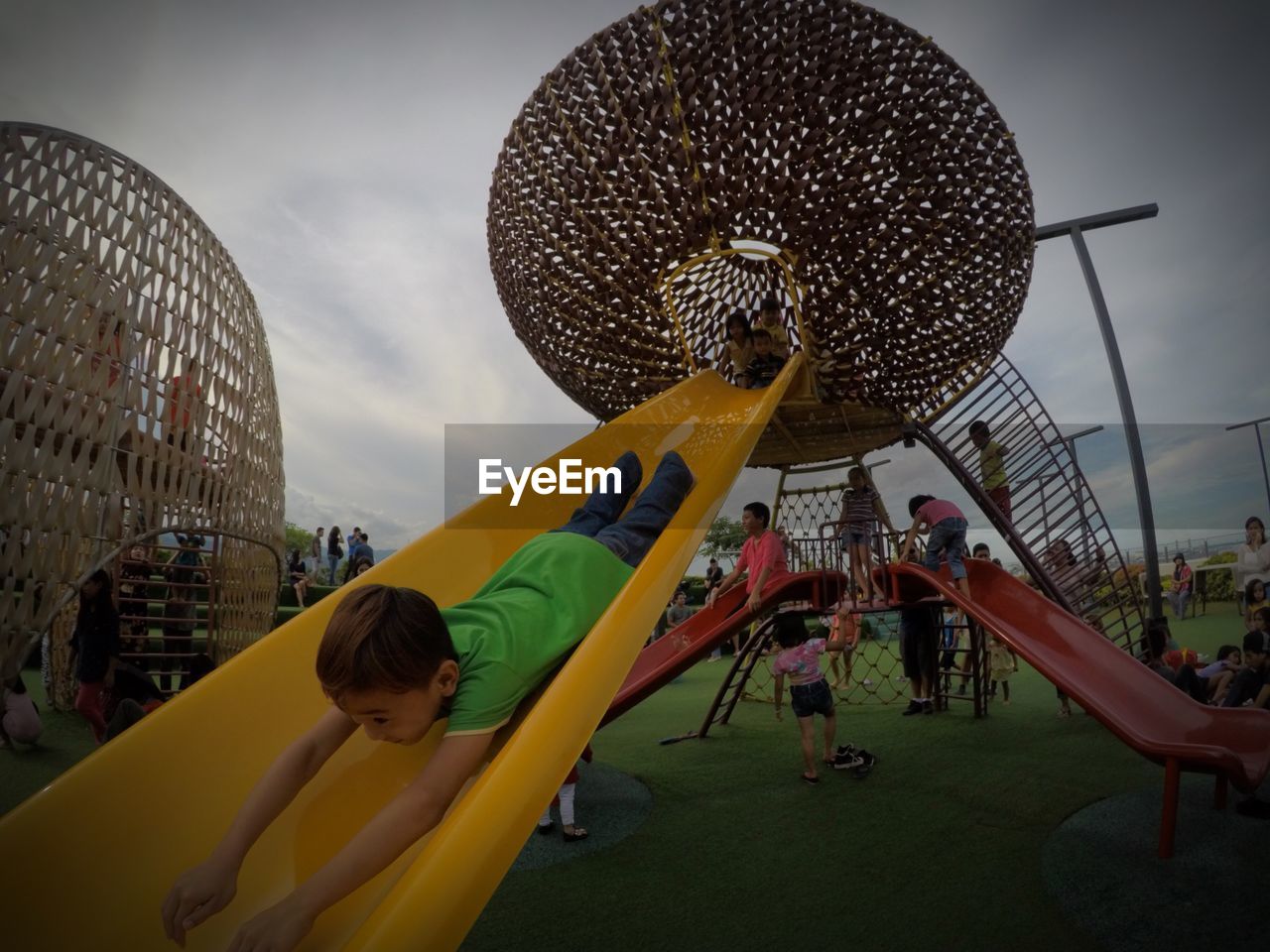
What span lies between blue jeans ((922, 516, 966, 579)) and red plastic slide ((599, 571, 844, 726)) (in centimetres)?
57

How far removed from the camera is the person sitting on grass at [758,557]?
14.0ft

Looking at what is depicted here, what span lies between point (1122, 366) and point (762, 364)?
3364 mm

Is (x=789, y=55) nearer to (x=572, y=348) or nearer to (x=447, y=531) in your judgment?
(x=572, y=348)

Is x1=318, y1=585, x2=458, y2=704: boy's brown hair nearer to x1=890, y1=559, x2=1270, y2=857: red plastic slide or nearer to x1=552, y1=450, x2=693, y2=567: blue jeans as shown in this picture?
x1=552, y1=450, x2=693, y2=567: blue jeans

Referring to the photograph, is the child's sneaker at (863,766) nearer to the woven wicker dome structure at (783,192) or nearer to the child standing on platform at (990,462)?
the woven wicker dome structure at (783,192)

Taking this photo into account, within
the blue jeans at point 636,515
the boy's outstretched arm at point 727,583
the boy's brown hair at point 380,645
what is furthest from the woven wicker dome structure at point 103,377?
the boy's outstretched arm at point 727,583

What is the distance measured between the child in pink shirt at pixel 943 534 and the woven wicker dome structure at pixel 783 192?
2.40 feet

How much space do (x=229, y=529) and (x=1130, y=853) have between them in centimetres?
376

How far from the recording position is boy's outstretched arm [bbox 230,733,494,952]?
39.0 inches

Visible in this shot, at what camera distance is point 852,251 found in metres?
3.50

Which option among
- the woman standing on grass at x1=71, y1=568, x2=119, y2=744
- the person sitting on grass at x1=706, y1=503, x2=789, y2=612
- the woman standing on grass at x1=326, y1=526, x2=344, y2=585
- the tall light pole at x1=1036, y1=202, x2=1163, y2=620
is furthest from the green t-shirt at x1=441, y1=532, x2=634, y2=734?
the woman standing on grass at x1=326, y1=526, x2=344, y2=585

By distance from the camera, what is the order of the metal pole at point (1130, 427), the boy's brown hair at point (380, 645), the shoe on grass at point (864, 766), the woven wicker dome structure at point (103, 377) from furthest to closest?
the metal pole at point (1130, 427) → the shoe on grass at point (864, 766) → the woven wicker dome structure at point (103, 377) → the boy's brown hair at point (380, 645)

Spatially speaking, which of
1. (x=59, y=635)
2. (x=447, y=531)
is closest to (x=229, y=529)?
(x=447, y=531)

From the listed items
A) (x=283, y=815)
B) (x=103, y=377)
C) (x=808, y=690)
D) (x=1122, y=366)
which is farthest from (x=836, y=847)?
(x=1122, y=366)
